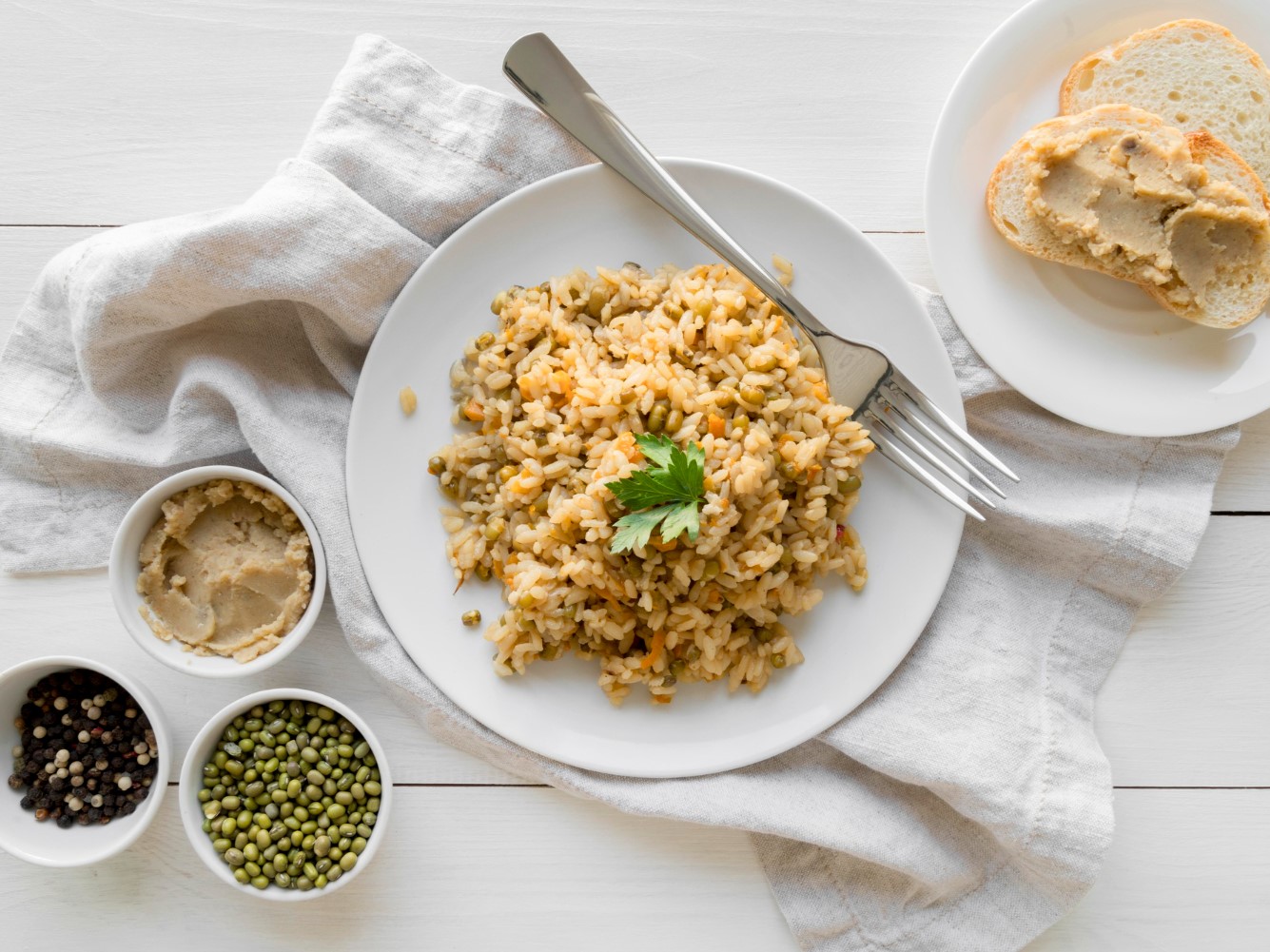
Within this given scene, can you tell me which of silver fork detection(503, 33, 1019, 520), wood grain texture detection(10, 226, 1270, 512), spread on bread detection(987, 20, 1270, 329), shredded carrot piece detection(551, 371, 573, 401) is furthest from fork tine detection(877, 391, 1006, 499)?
shredded carrot piece detection(551, 371, 573, 401)

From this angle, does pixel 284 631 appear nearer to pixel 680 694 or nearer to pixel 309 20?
pixel 680 694

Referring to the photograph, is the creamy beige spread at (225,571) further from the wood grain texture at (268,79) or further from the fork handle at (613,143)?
the fork handle at (613,143)

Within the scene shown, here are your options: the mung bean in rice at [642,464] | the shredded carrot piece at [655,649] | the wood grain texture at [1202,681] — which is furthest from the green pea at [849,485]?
the wood grain texture at [1202,681]

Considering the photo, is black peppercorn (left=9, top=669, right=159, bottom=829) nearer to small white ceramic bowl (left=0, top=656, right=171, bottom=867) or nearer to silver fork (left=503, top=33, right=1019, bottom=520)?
small white ceramic bowl (left=0, top=656, right=171, bottom=867)

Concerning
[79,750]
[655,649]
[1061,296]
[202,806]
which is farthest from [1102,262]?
[79,750]

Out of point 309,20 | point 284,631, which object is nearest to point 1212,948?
point 284,631
